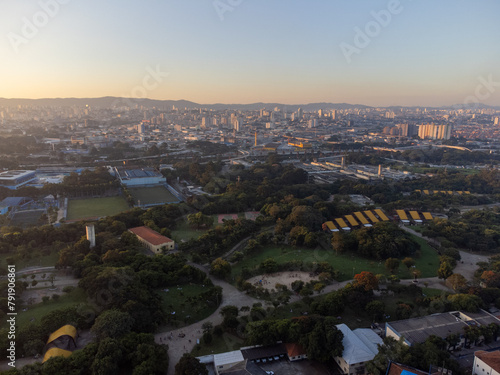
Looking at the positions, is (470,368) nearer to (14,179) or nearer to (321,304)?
(321,304)

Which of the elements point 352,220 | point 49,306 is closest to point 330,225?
point 352,220

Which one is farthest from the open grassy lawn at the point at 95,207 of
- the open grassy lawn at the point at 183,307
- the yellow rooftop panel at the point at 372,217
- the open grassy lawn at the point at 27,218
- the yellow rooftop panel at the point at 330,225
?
the yellow rooftop panel at the point at 372,217

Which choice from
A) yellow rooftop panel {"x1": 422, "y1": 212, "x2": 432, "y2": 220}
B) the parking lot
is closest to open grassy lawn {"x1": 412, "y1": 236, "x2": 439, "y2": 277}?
yellow rooftop panel {"x1": 422, "y1": 212, "x2": 432, "y2": 220}

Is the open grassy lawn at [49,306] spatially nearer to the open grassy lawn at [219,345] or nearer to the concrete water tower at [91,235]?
the concrete water tower at [91,235]

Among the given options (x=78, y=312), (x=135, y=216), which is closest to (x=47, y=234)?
(x=135, y=216)

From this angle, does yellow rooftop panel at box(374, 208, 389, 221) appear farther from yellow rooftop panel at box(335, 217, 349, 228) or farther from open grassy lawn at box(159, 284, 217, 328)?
open grassy lawn at box(159, 284, 217, 328)
